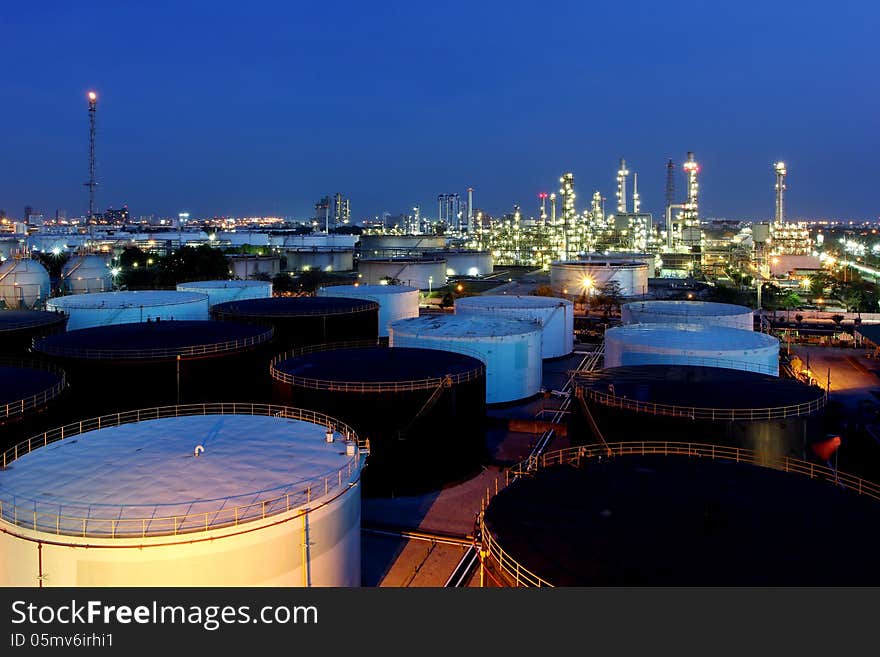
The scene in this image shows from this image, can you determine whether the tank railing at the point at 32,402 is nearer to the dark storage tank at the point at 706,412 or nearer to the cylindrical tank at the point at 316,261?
the dark storage tank at the point at 706,412

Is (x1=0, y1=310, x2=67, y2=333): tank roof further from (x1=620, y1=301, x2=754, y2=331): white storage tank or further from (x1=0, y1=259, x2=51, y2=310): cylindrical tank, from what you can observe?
(x1=620, y1=301, x2=754, y2=331): white storage tank

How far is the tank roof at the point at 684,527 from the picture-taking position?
7930mm

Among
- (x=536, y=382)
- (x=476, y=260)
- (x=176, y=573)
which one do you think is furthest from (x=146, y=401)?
(x=476, y=260)

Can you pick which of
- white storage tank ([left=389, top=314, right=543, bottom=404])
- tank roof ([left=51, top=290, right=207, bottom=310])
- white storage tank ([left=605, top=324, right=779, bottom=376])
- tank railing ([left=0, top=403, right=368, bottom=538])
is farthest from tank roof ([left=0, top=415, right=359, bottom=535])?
tank roof ([left=51, top=290, right=207, bottom=310])

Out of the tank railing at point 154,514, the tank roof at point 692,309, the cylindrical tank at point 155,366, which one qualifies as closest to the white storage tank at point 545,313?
the tank roof at point 692,309

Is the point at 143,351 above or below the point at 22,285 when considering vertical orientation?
below

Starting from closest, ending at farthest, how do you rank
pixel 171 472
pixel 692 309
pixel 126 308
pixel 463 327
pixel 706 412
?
pixel 171 472, pixel 706 412, pixel 463 327, pixel 126 308, pixel 692 309

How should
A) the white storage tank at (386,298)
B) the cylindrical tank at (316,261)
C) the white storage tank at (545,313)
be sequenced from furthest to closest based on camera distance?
1. the cylindrical tank at (316,261)
2. the white storage tank at (386,298)
3. the white storage tank at (545,313)

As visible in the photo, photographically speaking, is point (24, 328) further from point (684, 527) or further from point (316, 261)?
point (316, 261)

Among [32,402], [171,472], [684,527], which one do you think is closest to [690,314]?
[684,527]

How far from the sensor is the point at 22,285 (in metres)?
38.3

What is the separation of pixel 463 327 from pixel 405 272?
130 ft

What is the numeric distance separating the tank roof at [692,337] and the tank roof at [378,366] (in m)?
6.84
